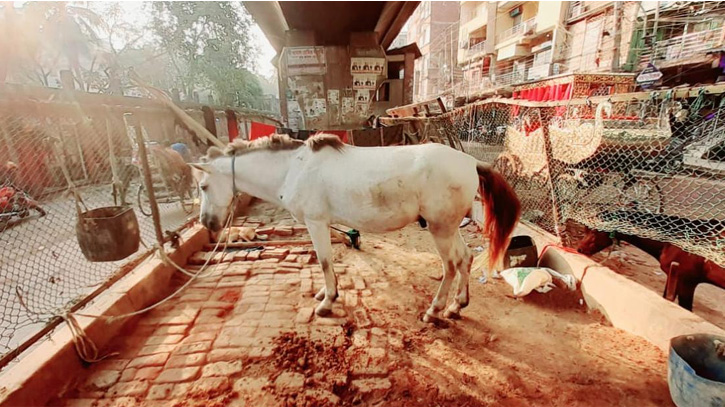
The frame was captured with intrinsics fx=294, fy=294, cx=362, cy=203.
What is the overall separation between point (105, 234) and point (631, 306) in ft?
15.2

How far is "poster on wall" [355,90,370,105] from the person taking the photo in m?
7.88

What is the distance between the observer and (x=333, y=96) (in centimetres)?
782

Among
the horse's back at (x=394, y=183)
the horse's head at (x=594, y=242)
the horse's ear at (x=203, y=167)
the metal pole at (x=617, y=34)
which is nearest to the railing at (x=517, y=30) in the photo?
the metal pole at (x=617, y=34)

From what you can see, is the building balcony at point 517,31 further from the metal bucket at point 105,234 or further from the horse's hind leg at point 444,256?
the metal bucket at point 105,234

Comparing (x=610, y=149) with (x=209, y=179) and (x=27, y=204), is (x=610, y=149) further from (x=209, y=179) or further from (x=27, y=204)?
(x=27, y=204)

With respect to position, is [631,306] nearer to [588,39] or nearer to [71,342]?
[71,342]

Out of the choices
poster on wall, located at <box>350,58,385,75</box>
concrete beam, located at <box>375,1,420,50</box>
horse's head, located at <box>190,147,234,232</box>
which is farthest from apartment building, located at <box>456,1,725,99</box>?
horse's head, located at <box>190,147,234,232</box>

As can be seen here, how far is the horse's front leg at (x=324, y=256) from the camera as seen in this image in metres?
2.96

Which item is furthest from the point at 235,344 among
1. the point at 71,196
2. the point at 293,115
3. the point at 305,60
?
the point at 293,115

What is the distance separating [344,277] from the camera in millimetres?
3779

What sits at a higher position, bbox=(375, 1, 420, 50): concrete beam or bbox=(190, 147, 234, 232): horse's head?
bbox=(375, 1, 420, 50): concrete beam

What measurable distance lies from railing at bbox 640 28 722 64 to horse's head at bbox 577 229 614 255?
15346mm

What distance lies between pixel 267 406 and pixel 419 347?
128cm

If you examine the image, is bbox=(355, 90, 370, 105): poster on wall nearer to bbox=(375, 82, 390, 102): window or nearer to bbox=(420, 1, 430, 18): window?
bbox=(375, 82, 390, 102): window
